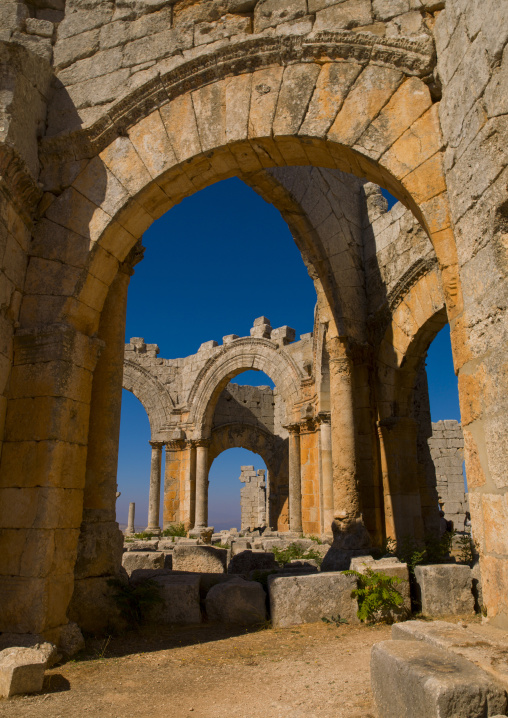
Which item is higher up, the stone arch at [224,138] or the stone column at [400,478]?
the stone arch at [224,138]

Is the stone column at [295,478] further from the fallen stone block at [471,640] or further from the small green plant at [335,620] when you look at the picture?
the fallen stone block at [471,640]

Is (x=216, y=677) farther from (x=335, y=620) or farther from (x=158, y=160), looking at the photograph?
(x=158, y=160)

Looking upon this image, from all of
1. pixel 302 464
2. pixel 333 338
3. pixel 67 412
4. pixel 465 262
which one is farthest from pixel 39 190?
pixel 302 464

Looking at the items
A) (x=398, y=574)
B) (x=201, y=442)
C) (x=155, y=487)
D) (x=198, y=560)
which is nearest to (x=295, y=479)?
(x=201, y=442)

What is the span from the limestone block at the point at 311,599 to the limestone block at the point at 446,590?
65 centimetres

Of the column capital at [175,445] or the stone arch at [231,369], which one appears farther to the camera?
the column capital at [175,445]

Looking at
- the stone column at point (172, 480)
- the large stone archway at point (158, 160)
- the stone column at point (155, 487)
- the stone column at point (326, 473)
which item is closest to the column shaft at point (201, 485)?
the stone column at point (172, 480)

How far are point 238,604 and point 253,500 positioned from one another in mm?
19323

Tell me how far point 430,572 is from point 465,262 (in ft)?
9.75

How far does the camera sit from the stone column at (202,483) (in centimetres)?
1565

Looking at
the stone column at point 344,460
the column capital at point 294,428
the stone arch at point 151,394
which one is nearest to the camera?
the stone column at point 344,460

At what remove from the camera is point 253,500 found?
2389 cm

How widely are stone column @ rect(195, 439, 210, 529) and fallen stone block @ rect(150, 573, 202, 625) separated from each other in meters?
10.7

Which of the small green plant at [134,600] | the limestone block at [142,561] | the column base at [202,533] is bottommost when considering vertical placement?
the small green plant at [134,600]
